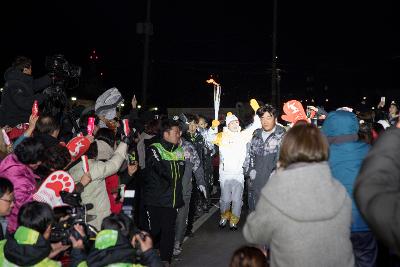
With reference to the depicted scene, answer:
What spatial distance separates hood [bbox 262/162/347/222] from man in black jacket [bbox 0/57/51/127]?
179 inches

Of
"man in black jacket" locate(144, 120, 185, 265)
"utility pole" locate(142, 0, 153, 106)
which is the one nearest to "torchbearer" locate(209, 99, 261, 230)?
"man in black jacket" locate(144, 120, 185, 265)

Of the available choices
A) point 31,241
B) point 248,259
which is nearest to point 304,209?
point 248,259

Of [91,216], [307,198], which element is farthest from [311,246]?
[91,216]

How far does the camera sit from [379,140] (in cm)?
194

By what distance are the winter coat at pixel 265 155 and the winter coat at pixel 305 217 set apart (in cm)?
472

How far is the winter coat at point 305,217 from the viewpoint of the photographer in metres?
3.29

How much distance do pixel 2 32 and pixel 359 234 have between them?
2241cm

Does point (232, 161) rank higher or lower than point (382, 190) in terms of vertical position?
lower

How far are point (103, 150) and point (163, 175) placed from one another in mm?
959

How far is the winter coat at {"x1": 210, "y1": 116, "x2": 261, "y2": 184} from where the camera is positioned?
10.1 metres

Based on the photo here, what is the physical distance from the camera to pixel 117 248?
3871mm

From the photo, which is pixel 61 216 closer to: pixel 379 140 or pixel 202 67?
pixel 379 140

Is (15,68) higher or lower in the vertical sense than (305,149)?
higher

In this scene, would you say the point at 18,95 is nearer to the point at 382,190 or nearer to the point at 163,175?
the point at 163,175
